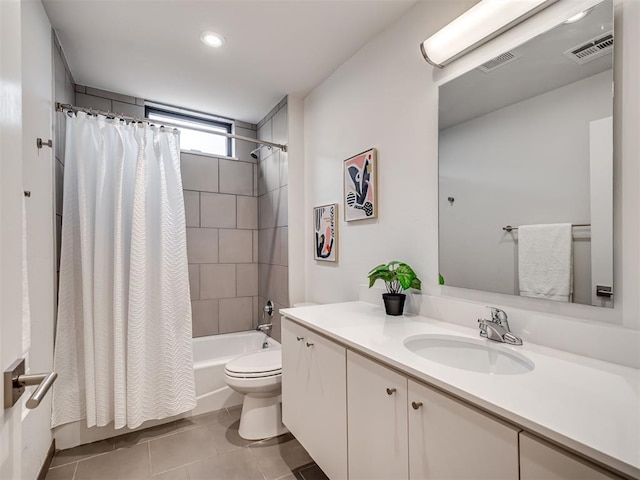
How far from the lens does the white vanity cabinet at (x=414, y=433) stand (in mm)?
738

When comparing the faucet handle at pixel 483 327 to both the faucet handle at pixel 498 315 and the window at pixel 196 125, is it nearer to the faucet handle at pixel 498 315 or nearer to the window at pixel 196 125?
the faucet handle at pixel 498 315

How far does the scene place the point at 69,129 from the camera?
1949 mm

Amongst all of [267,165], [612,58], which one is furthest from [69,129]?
[612,58]

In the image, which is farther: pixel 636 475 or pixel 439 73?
pixel 439 73

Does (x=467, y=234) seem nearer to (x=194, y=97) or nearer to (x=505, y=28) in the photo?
(x=505, y=28)

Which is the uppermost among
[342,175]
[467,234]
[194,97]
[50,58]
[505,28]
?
[194,97]

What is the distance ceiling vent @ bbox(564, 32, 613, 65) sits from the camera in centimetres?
99

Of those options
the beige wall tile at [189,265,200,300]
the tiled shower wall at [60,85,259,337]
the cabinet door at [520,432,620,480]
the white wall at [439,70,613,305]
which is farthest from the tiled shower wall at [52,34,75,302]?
the cabinet door at [520,432,620,480]

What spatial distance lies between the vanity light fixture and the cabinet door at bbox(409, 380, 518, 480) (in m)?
1.38

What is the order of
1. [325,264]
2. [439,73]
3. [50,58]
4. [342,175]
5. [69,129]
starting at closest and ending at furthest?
[439,73] → [50,58] → [69,129] → [342,175] → [325,264]

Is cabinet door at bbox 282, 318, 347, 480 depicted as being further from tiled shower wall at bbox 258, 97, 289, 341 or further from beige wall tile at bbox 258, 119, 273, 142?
beige wall tile at bbox 258, 119, 273, 142

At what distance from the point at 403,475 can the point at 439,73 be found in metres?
1.68

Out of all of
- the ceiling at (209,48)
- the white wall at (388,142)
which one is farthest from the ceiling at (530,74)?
the ceiling at (209,48)

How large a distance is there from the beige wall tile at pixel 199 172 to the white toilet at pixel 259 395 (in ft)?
5.46
